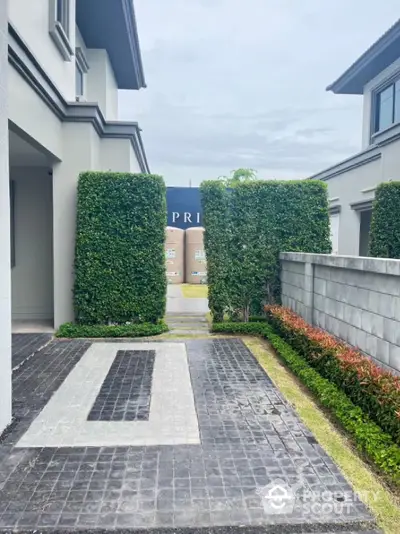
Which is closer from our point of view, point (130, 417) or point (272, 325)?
point (130, 417)

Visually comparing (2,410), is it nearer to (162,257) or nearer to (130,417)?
(130,417)

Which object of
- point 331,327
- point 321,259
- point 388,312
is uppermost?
point 321,259

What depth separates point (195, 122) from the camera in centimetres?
2331

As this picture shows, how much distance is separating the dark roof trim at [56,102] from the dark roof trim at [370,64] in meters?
7.44

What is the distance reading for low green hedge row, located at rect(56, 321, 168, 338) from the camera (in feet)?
26.3

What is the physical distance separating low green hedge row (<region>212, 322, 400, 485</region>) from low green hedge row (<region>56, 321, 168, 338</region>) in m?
2.68

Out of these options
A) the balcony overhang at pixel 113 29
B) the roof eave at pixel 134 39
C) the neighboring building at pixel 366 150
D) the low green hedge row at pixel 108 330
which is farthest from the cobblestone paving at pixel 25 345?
the neighboring building at pixel 366 150

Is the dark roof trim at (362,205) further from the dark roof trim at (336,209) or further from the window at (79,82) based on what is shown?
the window at (79,82)

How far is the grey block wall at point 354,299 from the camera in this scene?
4230 millimetres

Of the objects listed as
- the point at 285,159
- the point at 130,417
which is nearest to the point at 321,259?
the point at 130,417

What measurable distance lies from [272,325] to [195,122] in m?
17.7

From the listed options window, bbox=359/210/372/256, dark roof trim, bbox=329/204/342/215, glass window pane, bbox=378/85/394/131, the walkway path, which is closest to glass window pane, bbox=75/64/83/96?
the walkway path

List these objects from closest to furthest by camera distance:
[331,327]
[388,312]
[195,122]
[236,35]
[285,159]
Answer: [388,312] → [331,327] → [236,35] → [195,122] → [285,159]

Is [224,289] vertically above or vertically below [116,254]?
below
